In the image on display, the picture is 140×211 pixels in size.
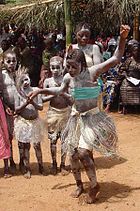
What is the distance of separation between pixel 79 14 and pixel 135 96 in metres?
2.90

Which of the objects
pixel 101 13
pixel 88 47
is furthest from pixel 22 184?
pixel 101 13

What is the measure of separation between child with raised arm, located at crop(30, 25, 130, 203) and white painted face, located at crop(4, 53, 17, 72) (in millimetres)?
1076

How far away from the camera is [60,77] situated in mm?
5594

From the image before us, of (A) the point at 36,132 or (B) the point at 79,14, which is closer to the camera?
(A) the point at 36,132

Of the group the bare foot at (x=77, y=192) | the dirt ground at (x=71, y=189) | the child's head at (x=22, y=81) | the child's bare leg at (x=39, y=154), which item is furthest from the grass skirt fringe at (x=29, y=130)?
the bare foot at (x=77, y=192)

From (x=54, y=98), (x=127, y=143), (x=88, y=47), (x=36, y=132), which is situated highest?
(x=88, y=47)

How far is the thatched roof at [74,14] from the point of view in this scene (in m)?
9.80

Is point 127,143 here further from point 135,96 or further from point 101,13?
point 101,13

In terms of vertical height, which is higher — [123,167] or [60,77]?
[60,77]

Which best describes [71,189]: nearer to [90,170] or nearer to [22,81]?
[90,170]

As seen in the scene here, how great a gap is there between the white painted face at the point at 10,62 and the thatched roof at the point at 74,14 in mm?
4217

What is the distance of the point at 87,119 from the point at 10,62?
1.50 metres

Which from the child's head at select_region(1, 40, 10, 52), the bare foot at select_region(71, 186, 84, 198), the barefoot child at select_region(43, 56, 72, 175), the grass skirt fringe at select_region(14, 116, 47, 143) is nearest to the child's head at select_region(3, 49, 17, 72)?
the barefoot child at select_region(43, 56, 72, 175)

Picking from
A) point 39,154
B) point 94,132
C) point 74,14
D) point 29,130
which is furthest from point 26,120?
point 74,14
